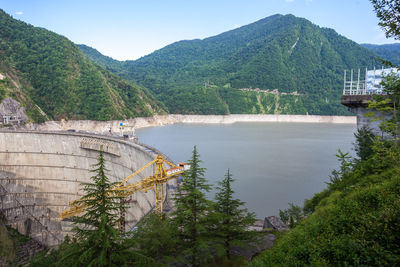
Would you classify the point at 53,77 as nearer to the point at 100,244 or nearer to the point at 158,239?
the point at 158,239

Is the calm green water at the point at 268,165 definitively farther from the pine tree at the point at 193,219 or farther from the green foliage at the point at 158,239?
the green foliage at the point at 158,239

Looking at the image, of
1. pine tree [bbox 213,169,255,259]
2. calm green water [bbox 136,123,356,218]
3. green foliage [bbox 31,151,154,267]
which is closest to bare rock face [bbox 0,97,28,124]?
calm green water [bbox 136,123,356,218]

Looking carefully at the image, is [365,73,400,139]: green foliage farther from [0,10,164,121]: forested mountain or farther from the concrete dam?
[0,10,164,121]: forested mountain

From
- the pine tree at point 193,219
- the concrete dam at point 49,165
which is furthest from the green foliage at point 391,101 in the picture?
the concrete dam at point 49,165

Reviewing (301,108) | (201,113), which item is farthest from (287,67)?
(201,113)

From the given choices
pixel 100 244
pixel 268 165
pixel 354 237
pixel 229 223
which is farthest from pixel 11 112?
pixel 354 237

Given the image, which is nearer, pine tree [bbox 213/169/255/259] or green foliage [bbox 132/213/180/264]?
green foliage [bbox 132/213/180/264]
